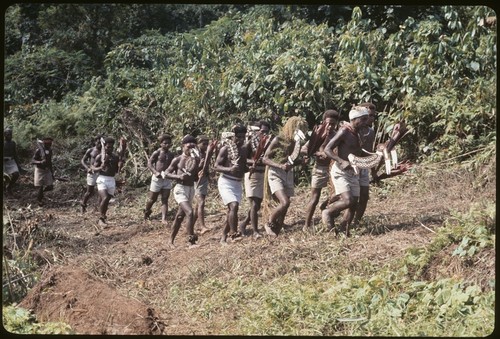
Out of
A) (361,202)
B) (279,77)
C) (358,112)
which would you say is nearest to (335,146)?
(358,112)

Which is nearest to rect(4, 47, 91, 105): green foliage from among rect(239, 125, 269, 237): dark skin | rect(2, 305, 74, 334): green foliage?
rect(239, 125, 269, 237): dark skin

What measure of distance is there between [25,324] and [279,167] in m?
4.40

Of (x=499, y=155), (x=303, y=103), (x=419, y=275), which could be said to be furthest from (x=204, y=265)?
(x=303, y=103)

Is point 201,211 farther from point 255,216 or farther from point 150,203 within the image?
point 150,203

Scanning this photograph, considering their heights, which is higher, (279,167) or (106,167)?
(279,167)

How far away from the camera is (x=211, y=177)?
1695cm

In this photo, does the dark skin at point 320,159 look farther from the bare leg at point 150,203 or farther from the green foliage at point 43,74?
the green foliage at point 43,74

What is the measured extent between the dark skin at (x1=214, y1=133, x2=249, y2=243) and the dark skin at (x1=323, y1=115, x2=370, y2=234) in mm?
1509

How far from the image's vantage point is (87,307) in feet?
26.5

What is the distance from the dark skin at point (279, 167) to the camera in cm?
1102

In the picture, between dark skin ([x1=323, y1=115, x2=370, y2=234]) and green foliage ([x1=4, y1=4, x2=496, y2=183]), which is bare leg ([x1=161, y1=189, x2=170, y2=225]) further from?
dark skin ([x1=323, y1=115, x2=370, y2=234])

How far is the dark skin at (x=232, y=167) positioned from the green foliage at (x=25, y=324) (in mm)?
3965

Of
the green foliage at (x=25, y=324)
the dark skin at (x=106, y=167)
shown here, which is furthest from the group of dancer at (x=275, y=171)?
the green foliage at (x=25, y=324)

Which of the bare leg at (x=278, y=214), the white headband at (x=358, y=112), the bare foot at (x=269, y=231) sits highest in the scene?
the white headband at (x=358, y=112)
